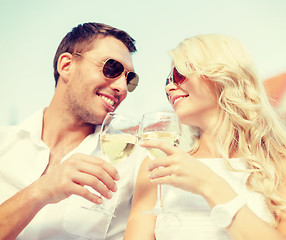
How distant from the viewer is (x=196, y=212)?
6.06 ft

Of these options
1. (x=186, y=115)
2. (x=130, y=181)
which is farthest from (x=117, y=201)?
(x=186, y=115)

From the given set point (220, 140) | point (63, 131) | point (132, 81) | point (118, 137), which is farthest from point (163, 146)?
point (132, 81)

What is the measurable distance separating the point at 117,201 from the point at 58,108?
120cm

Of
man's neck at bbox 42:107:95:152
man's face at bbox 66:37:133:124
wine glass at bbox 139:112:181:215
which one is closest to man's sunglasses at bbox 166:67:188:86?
wine glass at bbox 139:112:181:215

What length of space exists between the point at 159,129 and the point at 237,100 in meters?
0.86

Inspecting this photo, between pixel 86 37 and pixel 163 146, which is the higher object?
pixel 86 37

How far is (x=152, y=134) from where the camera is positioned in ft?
4.91

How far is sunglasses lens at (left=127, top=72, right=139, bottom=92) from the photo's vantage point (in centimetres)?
314

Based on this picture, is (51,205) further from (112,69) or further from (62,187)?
(112,69)

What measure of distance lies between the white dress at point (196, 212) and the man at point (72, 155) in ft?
1.41

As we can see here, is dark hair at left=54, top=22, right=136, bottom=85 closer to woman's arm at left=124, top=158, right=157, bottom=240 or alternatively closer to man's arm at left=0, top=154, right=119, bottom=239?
woman's arm at left=124, top=158, right=157, bottom=240

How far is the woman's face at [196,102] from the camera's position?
81.9 inches

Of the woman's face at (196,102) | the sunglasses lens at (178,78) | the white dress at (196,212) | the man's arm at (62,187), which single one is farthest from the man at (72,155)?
the sunglasses lens at (178,78)

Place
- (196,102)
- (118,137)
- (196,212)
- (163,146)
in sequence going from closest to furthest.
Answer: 1. (163,146)
2. (118,137)
3. (196,212)
4. (196,102)
